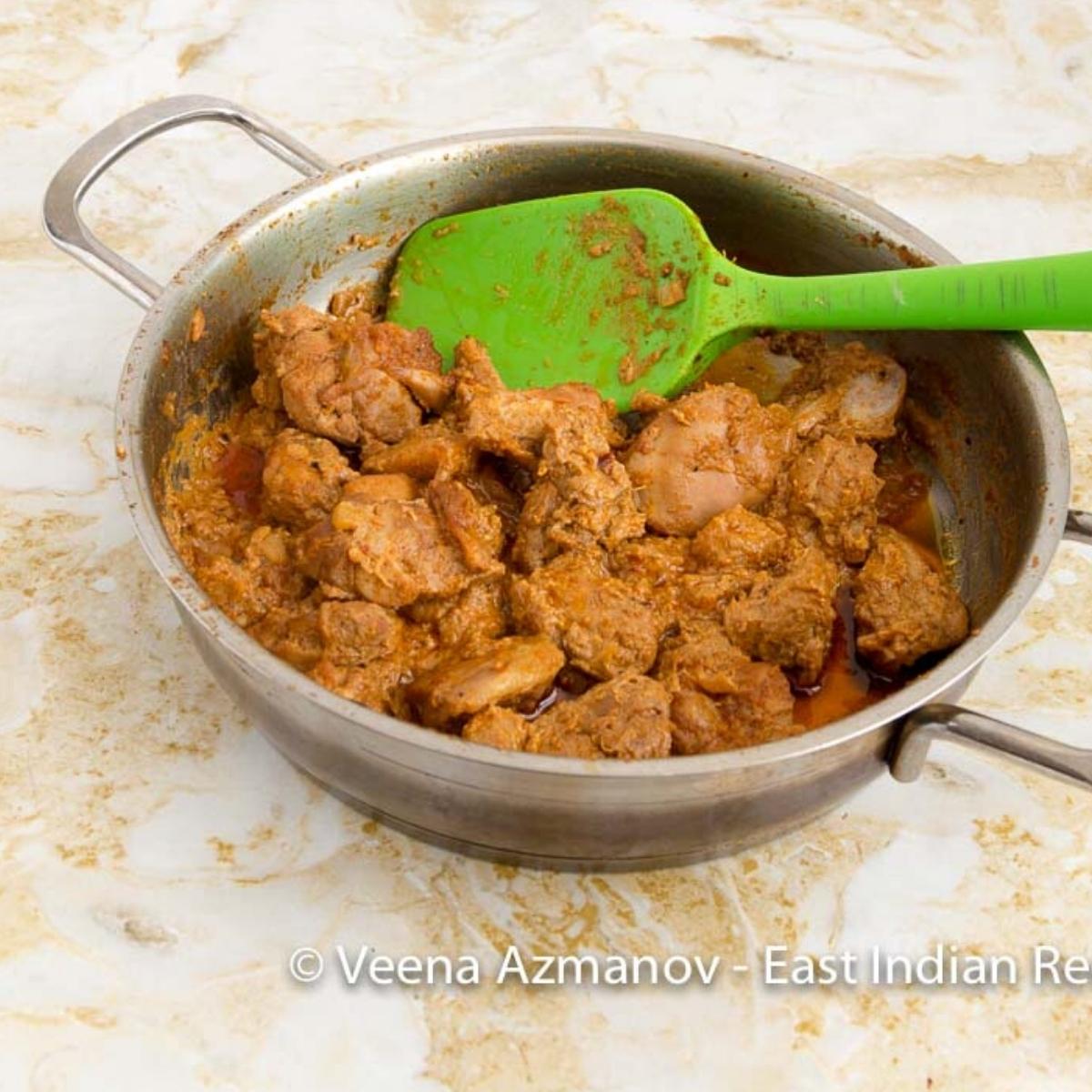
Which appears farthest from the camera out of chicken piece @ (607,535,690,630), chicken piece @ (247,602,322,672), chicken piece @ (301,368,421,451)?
chicken piece @ (301,368,421,451)

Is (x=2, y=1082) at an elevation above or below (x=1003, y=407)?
below

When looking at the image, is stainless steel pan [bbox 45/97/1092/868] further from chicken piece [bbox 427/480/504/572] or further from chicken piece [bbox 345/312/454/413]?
chicken piece [bbox 427/480/504/572]

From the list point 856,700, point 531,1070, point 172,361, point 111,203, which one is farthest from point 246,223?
point 531,1070

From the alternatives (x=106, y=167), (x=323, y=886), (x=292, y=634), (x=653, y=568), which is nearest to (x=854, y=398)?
(x=653, y=568)

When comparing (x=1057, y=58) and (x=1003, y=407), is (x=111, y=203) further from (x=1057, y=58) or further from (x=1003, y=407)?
(x=1057, y=58)

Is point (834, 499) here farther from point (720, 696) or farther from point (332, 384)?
point (332, 384)

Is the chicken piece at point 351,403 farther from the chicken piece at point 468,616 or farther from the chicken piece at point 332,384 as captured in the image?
the chicken piece at point 468,616

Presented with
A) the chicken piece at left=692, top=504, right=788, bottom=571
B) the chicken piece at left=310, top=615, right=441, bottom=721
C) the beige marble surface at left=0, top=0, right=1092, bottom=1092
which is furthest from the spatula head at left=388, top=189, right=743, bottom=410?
the beige marble surface at left=0, top=0, right=1092, bottom=1092
